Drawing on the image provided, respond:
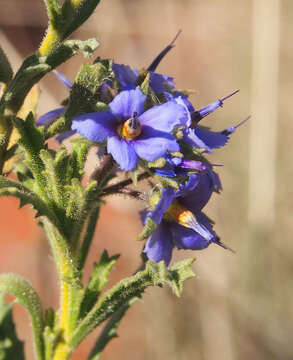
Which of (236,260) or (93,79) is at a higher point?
(93,79)

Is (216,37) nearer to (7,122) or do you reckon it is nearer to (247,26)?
(247,26)

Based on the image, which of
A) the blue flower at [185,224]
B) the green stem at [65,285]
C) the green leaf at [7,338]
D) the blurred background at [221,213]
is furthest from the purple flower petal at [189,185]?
the blurred background at [221,213]

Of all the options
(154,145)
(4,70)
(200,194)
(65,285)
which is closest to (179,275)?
(200,194)

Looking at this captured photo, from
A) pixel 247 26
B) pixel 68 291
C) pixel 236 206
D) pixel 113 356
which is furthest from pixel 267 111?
pixel 68 291

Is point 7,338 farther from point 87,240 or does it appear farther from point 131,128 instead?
point 131,128

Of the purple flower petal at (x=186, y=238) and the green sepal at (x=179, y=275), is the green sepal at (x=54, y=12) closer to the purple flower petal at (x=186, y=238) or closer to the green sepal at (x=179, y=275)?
the purple flower petal at (x=186, y=238)

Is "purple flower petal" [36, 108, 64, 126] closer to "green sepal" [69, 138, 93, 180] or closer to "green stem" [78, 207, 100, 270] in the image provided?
"green sepal" [69, 138, 93, 180]
